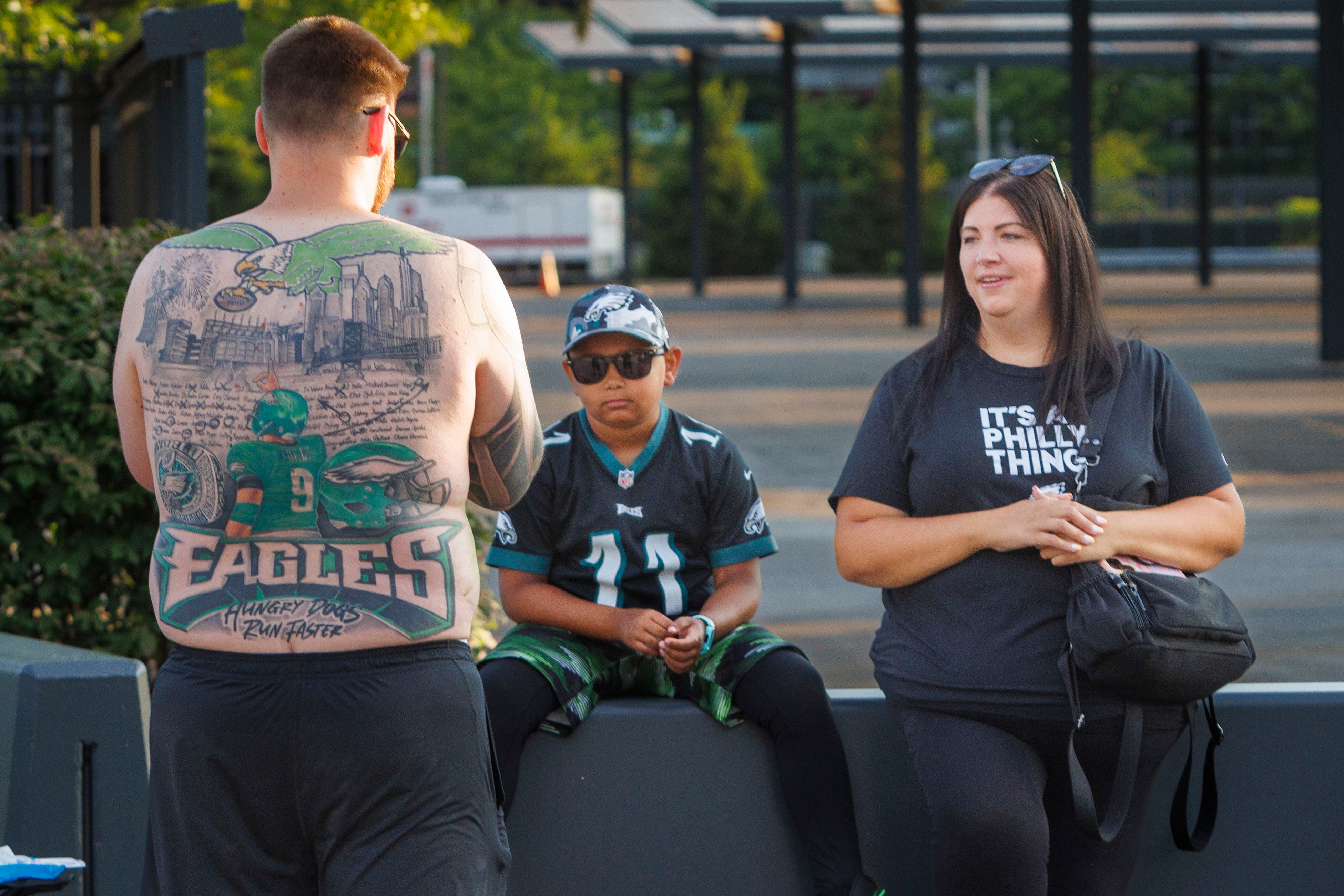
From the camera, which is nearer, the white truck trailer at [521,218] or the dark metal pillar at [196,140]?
the dark metal pillar at [196,140]

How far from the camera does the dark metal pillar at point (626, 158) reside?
120ft

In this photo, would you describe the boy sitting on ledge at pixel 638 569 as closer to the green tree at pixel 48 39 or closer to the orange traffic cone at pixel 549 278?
the green tree at pixel 48 39

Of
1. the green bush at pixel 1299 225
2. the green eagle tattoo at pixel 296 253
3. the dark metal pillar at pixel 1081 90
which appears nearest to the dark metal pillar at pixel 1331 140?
the dark metal pillar at pixel 1081 90

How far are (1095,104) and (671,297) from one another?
28.5 metres

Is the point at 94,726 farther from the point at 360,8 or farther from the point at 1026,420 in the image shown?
the point at 360,8

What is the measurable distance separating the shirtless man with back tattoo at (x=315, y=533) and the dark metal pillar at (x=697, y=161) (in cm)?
3131

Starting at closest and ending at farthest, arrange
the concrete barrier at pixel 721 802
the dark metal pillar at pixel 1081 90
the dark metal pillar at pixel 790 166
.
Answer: the concrete barrier at pixel 721 802
the dark metal pillar at pixel 1081 90
the dark metal pillar at pixel 790 166

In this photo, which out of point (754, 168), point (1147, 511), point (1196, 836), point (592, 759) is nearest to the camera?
point (1147, 511)

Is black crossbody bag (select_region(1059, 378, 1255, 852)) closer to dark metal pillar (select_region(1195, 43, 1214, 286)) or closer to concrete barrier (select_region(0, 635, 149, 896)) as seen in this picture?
concrete barrier (select_region(0, 635, 149, 896))

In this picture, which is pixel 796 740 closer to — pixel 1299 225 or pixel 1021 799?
pixel 1021 799

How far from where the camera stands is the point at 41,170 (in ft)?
42.9

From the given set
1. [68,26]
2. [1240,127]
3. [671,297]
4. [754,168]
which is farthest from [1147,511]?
[1240,127]

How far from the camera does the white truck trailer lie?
45.1 m

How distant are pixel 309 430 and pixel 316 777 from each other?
0.50 metres
